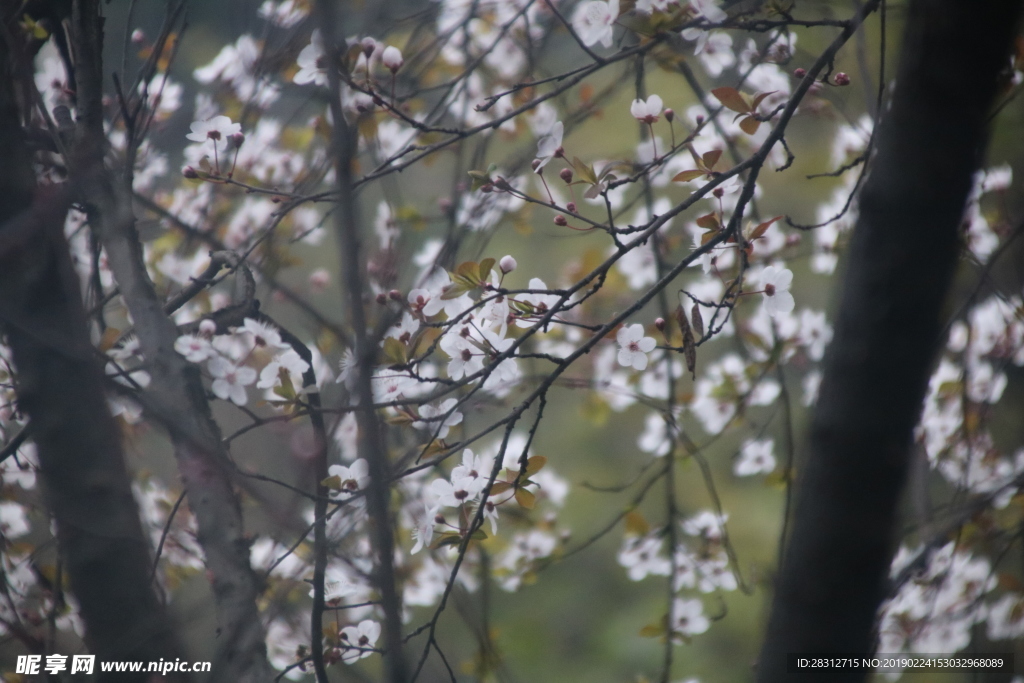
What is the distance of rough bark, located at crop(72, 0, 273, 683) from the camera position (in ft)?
3.63

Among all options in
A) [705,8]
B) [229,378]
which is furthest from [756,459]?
[229,378]

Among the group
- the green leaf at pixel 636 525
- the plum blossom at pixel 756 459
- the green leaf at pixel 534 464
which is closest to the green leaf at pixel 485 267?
the green leaf at pixel 534 464

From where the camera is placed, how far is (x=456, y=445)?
95cm

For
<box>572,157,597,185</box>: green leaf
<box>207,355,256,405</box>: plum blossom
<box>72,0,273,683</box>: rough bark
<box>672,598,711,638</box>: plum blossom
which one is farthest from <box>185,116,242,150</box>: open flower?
<box>672,598,711,638</box>: plum blossom

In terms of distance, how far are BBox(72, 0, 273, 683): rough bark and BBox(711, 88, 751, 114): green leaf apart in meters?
0.92

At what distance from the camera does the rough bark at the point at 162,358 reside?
1105 mm

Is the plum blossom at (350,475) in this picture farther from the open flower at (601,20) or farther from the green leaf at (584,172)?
the open flower at (601,20)

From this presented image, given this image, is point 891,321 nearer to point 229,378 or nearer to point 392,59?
point 392,59

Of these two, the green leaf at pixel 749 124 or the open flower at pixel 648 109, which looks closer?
the green leaf at pixel 749 124

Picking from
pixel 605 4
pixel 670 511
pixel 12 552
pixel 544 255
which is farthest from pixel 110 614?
pixel 544 255

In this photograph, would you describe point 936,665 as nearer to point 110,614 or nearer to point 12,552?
point 110,614

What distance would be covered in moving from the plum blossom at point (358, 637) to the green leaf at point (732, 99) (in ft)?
3.58

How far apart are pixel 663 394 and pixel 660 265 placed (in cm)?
97

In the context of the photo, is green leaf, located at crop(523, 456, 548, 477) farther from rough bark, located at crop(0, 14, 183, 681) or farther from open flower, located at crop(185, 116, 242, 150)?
open flower, located at crop(185, 116, 242, 150)
